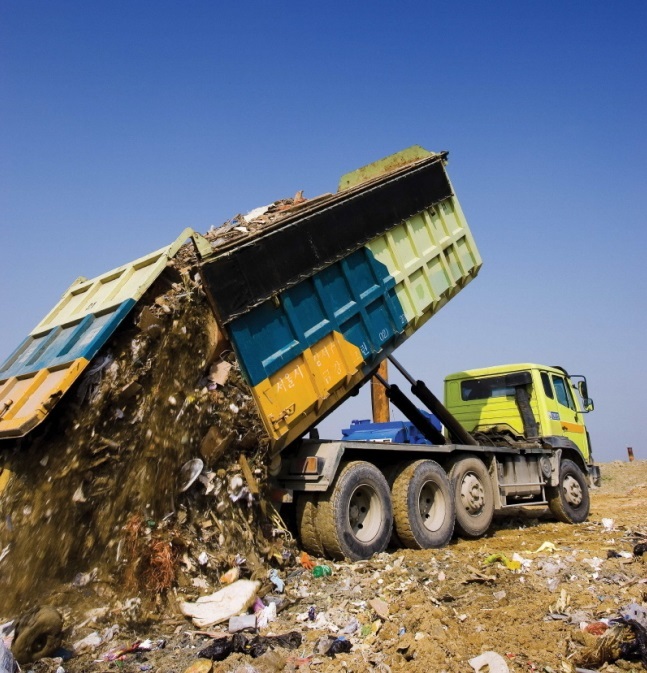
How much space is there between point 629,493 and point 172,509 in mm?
13496

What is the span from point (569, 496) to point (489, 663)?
22.4ft

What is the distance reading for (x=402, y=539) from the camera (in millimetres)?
6348

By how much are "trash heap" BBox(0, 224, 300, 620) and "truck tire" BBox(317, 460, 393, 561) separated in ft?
1.40

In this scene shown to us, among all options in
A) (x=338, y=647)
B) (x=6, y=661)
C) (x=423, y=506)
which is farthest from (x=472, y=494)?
(x=6, y=661)

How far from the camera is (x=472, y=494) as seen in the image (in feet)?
24.8

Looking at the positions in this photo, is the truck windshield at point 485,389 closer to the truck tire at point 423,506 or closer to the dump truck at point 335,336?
the dump truck at point 335,336

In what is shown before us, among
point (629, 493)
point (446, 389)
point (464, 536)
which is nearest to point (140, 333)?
point (464, 536)

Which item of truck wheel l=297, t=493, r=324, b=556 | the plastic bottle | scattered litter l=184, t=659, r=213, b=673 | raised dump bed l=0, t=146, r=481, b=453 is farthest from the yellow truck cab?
scattered litter l=184, t=659, r=213, b=673

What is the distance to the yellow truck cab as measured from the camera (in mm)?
9344

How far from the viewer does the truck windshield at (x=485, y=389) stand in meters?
9.57

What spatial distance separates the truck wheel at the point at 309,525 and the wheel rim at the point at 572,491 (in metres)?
5.30

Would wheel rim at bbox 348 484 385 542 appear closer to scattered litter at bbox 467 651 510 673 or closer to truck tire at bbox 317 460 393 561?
truck tire at bbox 317 460 393 561

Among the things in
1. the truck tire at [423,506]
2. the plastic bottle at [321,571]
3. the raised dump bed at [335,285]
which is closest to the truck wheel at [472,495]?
the truck tire at [423,506]

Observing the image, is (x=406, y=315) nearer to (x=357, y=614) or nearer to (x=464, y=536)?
(x=464, y=536)
